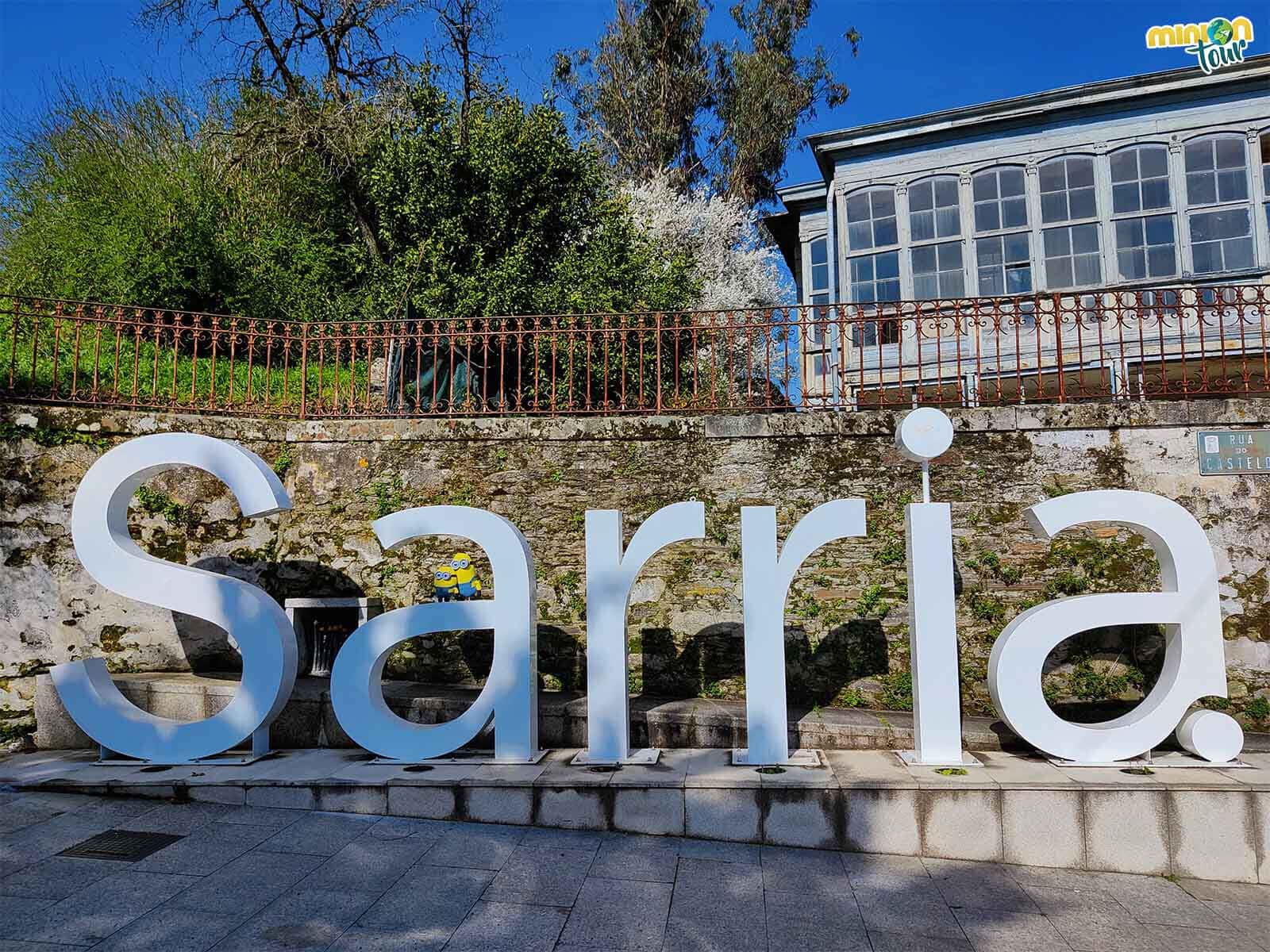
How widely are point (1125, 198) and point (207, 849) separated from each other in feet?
→ 44.5

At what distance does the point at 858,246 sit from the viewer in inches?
510

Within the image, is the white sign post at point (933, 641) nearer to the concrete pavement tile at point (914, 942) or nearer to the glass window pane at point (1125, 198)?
the concrete pavement tile at point (914, 942)

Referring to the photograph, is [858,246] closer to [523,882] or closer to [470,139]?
[470,139]

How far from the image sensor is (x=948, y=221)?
41.1 ft

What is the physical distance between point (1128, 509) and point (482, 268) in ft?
31.6

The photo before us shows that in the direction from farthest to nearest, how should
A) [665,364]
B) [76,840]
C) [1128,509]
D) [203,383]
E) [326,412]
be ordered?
[665,364] < [203,383] < [326,412] < [1128,509] < [76,840]

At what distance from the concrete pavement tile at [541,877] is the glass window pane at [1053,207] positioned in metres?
11.6

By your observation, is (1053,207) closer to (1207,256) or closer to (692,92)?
(1207,256)

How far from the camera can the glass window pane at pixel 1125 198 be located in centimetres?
1170

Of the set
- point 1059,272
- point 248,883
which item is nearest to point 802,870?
point 248,883

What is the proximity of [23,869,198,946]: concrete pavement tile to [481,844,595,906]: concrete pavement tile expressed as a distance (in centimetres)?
161

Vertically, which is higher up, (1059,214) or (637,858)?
(1059,214)

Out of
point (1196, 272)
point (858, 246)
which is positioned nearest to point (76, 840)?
point (858, 246)

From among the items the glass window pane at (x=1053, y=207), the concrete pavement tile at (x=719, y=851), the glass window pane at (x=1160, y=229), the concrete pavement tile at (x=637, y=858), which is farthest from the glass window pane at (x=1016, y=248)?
the concrete pavement tile at (x=637, y=858)
